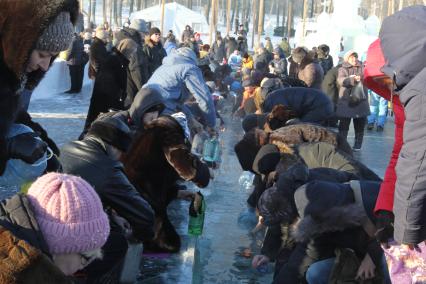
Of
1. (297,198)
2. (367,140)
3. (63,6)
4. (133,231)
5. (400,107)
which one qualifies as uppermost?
(63,6)

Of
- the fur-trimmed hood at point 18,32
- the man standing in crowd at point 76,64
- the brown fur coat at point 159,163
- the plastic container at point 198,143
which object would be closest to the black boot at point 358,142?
the plastic container at point 198,143

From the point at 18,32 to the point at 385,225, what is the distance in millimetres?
1762

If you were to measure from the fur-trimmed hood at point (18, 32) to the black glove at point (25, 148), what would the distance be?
235 millimetres

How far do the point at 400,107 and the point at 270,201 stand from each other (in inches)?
60.3

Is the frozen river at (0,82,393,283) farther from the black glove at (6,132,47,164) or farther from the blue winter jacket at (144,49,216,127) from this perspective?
the blue winter jacket at (144,49,216,127)

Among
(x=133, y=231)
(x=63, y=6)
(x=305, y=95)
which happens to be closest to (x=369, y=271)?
(x=133, y=231)

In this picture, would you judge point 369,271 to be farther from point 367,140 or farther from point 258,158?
point 367,140

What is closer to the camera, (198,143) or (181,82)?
(181,82)

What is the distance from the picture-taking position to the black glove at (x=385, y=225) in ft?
9.58

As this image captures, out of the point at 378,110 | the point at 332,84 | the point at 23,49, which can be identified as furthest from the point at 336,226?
the point at 378,110

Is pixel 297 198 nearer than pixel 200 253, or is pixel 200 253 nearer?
pixel 297 198

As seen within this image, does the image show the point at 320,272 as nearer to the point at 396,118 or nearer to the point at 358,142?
the point at 396,118

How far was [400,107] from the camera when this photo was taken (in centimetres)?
288

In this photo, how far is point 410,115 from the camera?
256 cm
